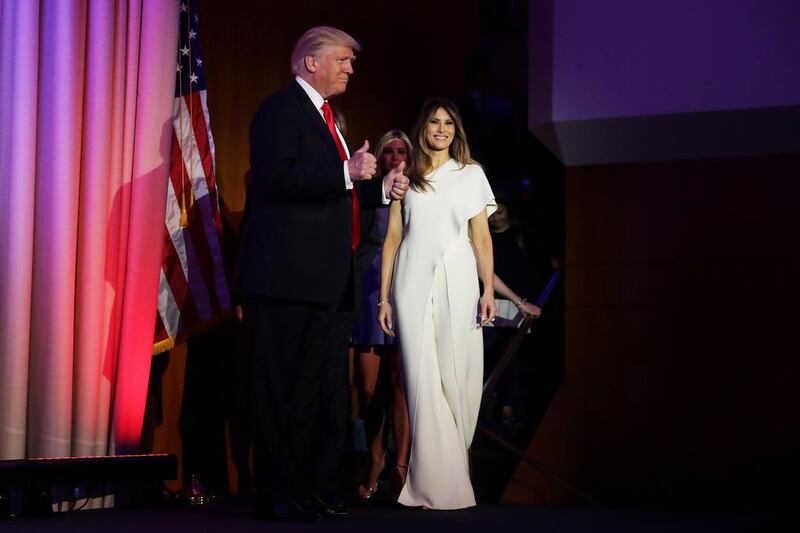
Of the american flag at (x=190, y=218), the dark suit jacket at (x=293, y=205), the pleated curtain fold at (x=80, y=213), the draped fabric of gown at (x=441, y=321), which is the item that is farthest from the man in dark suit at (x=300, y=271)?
the american flag at (x=190, y=218)

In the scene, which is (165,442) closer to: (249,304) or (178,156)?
(178,156)

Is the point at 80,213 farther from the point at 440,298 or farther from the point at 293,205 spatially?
the point at 440,298

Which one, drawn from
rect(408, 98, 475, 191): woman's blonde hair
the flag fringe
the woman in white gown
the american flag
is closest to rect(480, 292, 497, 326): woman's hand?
the woman in white gown

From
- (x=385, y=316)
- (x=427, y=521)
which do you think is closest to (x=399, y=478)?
(x=385, y=316)

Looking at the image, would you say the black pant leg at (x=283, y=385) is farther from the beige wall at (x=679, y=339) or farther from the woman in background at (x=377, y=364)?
the beige wall at (x=679, y=339)

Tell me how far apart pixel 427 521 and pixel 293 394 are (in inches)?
26.5

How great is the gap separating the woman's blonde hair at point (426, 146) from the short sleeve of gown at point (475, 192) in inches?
2.2

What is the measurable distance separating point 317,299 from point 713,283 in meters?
2.50

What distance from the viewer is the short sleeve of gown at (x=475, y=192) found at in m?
4.55

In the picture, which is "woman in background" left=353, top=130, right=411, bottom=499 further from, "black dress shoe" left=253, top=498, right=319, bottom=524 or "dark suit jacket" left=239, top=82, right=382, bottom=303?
"dark suit jacket" left=239, top=82, right=382, bottom=303

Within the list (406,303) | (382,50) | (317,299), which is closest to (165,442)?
(406,303)

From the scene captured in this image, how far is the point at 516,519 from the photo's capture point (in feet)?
13.1

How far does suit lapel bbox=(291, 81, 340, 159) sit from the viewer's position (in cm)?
375

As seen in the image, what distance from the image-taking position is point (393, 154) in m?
5.29
